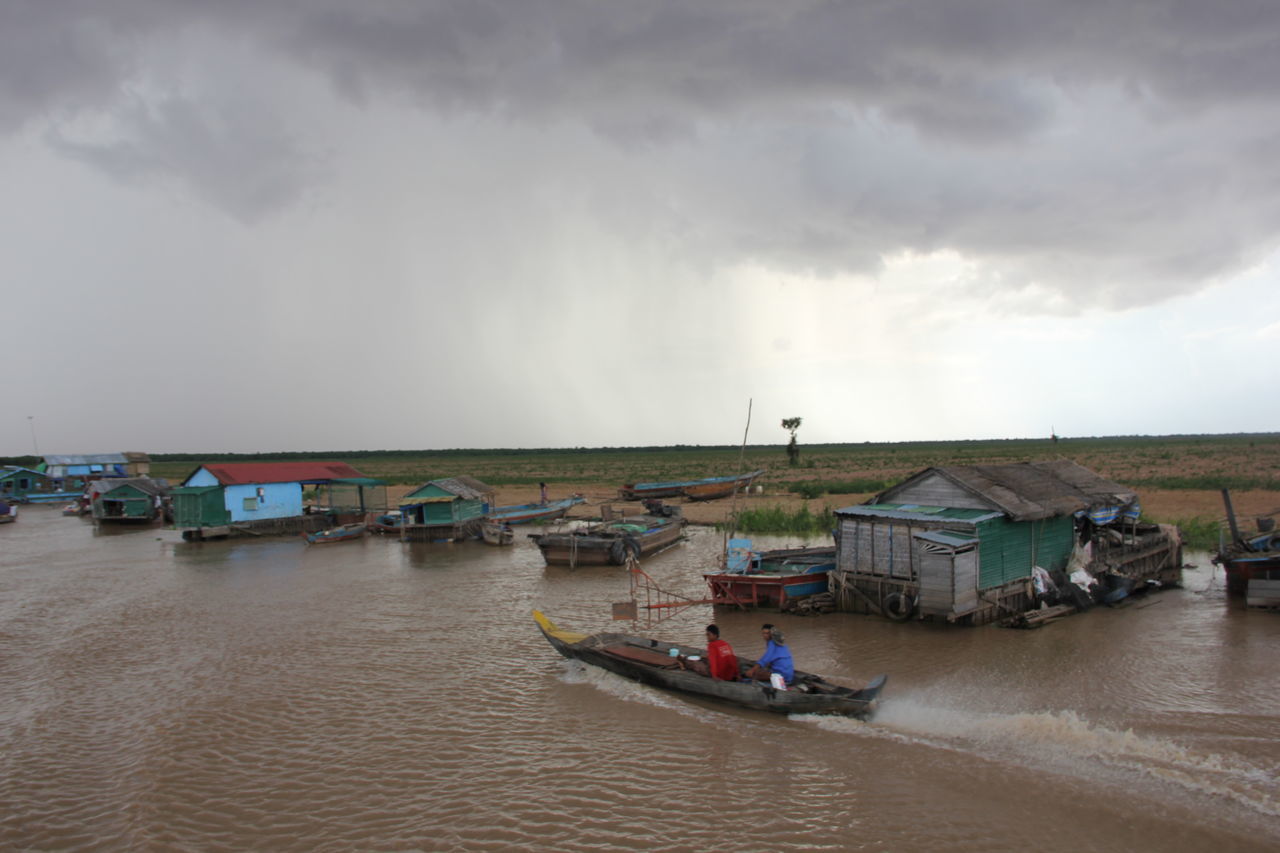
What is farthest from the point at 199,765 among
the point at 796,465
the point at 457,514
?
the point at 796,465

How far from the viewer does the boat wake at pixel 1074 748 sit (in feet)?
31.1

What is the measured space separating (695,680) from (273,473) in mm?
35763

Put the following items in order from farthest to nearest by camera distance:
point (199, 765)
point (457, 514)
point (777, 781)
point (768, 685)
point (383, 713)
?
1. point (457, 514)
2. point (383, 713)
3. point (768, 685)
4. point (199, 765)
5. point (777, 781)

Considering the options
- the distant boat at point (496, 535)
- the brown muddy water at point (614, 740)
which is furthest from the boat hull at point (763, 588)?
the distant boat at point (496, 535)

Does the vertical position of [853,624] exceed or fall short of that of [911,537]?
it falls short

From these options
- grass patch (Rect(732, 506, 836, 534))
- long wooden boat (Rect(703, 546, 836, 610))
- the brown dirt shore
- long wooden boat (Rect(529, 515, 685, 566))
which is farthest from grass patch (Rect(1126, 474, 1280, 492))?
long wooden boat (Rect(529, 515, 685, 566))

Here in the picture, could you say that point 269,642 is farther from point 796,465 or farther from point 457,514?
point 796,465

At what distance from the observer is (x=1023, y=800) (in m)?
9.27

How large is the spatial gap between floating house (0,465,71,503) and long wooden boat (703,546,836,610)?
72.2 meters

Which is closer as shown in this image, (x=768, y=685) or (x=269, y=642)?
(x=768, y=685)

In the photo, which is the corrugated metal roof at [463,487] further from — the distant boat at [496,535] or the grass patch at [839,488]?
the grass patch at [839,488]

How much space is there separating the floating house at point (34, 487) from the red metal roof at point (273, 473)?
40.2 m

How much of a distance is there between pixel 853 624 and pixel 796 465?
6120cm

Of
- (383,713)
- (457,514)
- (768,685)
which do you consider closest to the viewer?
(768,685)
